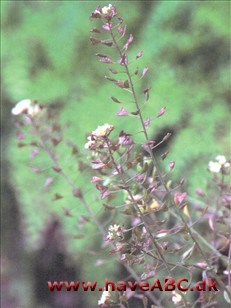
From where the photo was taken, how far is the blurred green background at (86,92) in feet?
4.82

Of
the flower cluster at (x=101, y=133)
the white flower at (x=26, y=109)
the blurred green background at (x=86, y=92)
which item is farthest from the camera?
the blurred green background at (x=86, y=92)

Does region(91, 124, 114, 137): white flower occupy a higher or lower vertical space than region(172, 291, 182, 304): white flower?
higher

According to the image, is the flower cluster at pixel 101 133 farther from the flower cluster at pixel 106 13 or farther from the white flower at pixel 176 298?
the white flower at pixel 176 298

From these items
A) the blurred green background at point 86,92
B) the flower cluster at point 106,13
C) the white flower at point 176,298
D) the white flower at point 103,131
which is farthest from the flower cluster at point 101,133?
the blurred green background at point 86,92

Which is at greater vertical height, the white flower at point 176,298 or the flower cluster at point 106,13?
the flower cluster at point 106,13

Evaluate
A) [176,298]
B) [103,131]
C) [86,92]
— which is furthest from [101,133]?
[86,92]

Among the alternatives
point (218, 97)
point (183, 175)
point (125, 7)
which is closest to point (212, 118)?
point (218, 97)

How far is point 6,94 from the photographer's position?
1.73 m

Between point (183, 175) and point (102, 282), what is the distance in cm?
36

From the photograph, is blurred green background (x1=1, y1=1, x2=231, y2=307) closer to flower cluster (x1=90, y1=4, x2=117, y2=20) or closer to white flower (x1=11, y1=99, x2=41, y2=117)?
white flower (x1=11, y1=99, x2=41, y2=117)

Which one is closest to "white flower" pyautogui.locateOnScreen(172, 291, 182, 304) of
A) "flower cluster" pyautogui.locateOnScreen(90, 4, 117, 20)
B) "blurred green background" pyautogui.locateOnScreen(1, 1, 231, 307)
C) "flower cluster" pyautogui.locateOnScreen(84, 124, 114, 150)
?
"flower cluster" pyautogui.locateOnScreen(84, 124, 114, 150)

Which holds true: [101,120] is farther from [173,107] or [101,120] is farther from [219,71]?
[219,71]

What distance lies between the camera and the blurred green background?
1470 mm

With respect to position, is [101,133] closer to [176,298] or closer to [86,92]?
[176,298]
